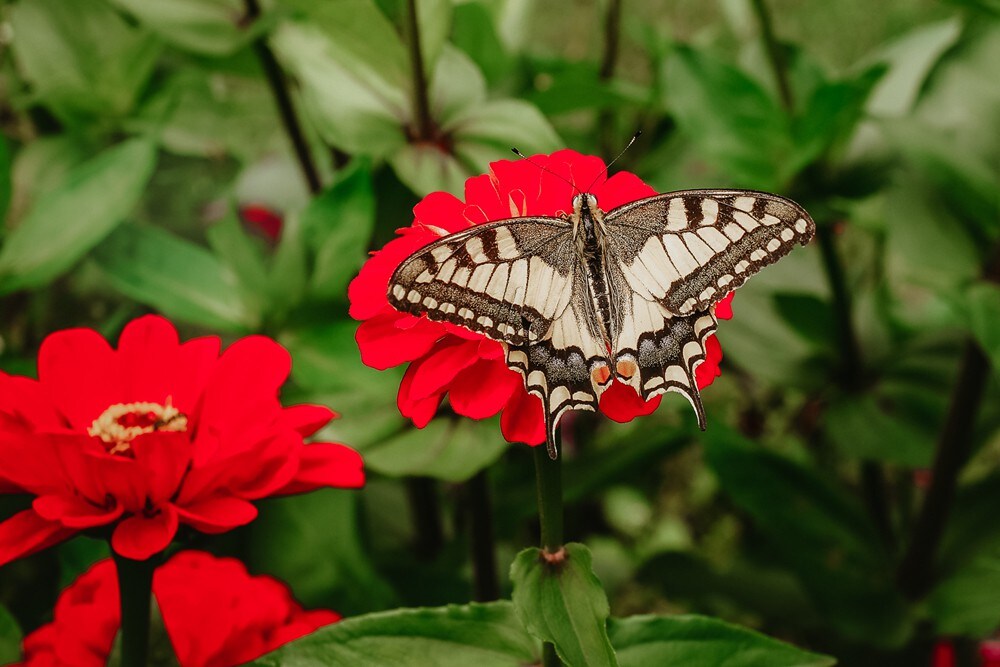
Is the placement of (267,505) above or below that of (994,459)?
below

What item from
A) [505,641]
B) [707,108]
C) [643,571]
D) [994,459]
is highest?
[707,108]

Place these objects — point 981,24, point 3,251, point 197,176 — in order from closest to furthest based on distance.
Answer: point 3,251, point 981,24, point 197,176

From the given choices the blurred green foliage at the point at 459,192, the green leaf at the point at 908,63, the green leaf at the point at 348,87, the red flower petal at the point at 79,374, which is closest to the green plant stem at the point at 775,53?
the blurred green foliage at the point at 459,192

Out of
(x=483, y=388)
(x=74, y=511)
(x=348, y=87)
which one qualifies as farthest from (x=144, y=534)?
(x=348, y=87)

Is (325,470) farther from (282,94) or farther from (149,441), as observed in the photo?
(282,94)

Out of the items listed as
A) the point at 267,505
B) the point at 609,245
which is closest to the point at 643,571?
the point at 267,505

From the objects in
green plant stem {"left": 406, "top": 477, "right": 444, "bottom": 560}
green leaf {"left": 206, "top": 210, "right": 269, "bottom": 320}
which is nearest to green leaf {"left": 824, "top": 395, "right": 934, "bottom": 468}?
green plant stem {"left": 406, "top": 477, "right": 444, "bottom": 560}

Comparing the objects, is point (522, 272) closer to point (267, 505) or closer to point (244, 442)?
point (244, 442)
